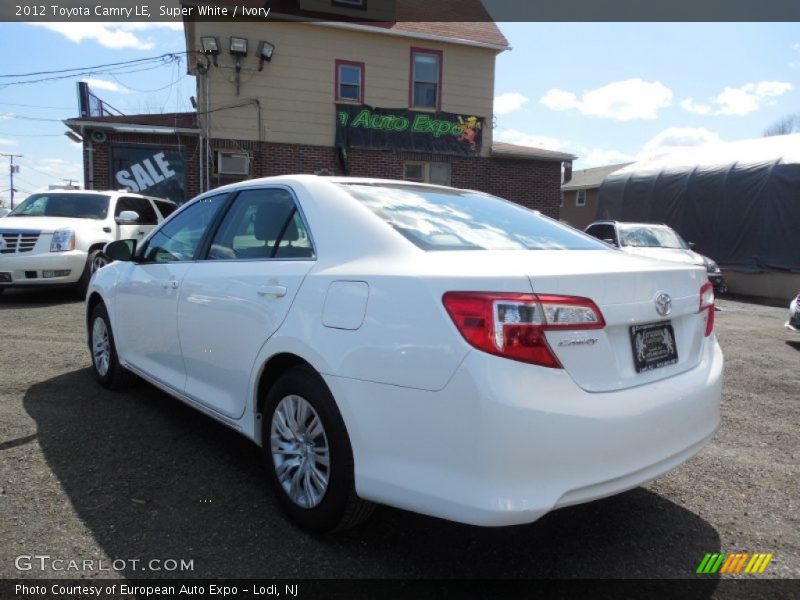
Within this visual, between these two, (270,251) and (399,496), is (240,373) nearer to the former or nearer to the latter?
(270,251)

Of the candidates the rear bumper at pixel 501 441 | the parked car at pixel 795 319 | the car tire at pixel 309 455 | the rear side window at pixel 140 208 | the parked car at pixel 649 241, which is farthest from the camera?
the parked car at pixel 649 241

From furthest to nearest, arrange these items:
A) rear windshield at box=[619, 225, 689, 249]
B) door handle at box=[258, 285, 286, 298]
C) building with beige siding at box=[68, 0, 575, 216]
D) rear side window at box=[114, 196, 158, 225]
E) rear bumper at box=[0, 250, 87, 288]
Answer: building with beige siding at box=[68, 0, 575, 216] → rear windshield at box=[619, 225, 689, 249] → rear side window at box=[114, 196, 158, 225] → rear bumper at box=[0, 250, 87, 288] → door handle at box=[258, 285, 286, 298]

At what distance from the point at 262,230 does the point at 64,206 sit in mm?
8643

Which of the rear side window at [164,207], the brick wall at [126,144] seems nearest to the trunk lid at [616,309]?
the rear side window at [164,207]

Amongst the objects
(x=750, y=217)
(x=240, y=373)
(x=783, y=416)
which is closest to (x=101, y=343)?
(x=240, y=373)

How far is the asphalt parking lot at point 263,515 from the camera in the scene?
252cm

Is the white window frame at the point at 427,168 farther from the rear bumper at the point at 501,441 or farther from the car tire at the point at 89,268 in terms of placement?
the rear bumper at the point at 501,441

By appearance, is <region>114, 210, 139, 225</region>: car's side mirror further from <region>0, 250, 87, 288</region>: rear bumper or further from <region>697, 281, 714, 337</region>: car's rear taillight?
<region>697, 281, 714, 337</region>: car's rear taillight

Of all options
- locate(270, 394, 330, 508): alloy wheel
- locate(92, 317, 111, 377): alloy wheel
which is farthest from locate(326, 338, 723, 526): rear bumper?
locate(92, 317, 111, 377): alloy wheel

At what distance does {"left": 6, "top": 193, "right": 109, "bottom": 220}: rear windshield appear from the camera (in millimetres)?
10117

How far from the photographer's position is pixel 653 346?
94.9 inches

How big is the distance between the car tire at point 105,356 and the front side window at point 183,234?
0.85 meters

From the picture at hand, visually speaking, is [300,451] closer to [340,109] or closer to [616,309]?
[616,309]

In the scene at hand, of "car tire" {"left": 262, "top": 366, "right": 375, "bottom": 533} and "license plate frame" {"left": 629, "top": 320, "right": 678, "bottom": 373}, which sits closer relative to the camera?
"license plate frame" {"left": 629, "top": 320, "right": 678, "bottom": 373}
